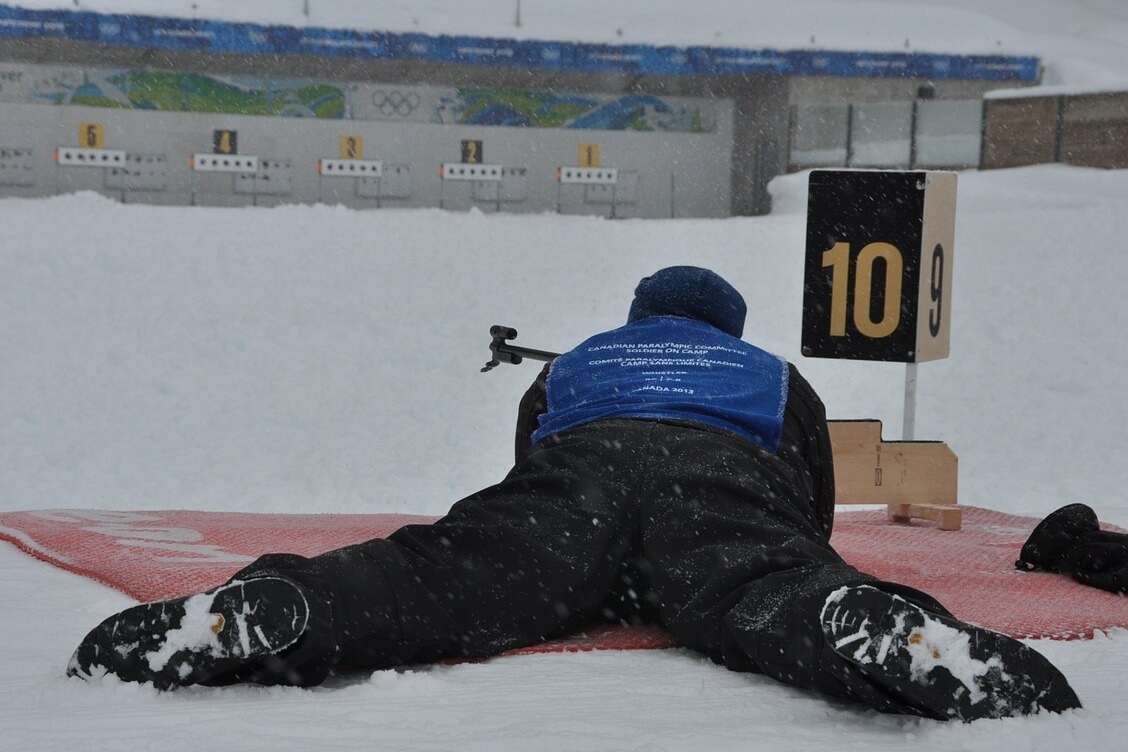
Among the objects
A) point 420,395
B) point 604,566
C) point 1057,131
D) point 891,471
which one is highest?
point 1057,131

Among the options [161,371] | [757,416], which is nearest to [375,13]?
[161,371]

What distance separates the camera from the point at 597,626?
296cm

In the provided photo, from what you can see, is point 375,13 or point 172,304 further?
point 375,13

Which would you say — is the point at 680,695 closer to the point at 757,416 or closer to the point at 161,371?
the point at 757,416

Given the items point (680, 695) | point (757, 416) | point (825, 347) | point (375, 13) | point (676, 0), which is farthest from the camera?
point (676, 0)

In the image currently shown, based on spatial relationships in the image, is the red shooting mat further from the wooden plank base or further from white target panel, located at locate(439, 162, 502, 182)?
white target panel, located at locate(439, 162, 502, 182)

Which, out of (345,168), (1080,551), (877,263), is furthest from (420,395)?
(345,168)

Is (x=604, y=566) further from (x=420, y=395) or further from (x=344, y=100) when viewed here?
(x=344, y=100)

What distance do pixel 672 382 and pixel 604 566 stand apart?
489 millimetres

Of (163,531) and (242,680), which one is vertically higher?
(242,680)

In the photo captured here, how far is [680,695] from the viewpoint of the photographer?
2346 millimetres

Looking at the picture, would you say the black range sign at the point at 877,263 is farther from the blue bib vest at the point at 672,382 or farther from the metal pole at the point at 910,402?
the blue bib vest at the point at 672,382

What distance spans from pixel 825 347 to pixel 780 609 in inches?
120

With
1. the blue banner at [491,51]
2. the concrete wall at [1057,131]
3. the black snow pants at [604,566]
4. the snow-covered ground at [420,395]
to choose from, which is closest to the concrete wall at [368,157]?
the blue banner at [491,51]
